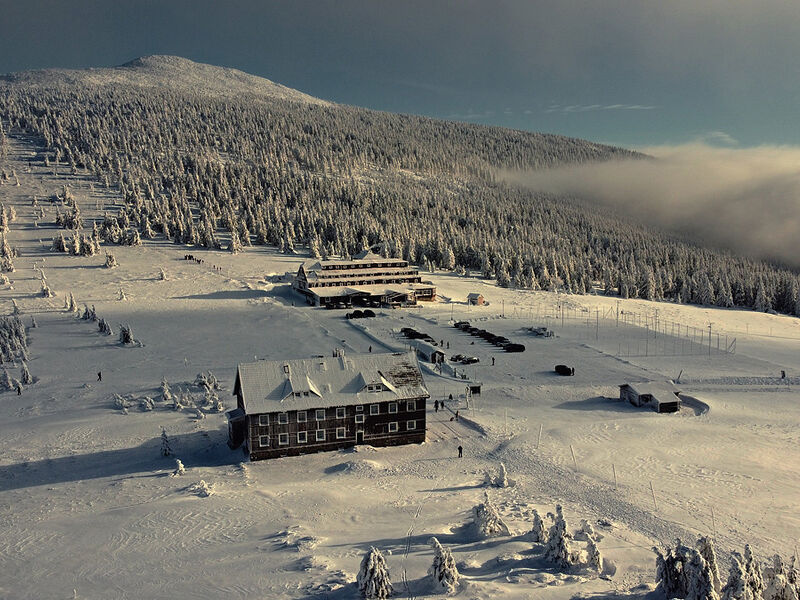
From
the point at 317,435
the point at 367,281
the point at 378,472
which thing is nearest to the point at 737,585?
→ the point at 378,472

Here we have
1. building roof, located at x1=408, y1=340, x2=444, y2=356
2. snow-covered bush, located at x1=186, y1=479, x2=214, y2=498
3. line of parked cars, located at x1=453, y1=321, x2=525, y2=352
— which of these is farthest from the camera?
line of parked cars, located at x1=453, y1=321, x2=525, y2=352

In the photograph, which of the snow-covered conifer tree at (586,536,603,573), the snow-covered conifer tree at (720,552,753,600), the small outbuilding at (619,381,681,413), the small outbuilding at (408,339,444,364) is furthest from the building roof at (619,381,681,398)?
the snow-covered conifer tree at (720,552,753,600)

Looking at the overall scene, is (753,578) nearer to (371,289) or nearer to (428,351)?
(428,351)

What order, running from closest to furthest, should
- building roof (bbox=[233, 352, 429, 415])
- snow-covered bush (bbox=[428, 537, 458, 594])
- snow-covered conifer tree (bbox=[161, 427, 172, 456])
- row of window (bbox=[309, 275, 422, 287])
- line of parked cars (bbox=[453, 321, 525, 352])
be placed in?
snow-covered bush (bbox=[428, 537, 458, 594])
snow-covered conifer tree (bbox=[161, 427, 172, 456])
building roof (bbox=[233, 352, 429, 415])
line of parked cars (bbox=[453, 321, 525, 352])
row of window (bbox=[309, 275, 422, 287])

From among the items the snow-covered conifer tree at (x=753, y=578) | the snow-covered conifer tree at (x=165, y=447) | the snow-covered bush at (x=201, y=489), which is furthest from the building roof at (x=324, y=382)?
the snow-covered conifer tree at (x=753, y=578)

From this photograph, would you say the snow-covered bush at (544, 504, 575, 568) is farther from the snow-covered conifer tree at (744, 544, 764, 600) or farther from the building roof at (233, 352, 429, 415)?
the building roof at (233, 352, 429, 415)

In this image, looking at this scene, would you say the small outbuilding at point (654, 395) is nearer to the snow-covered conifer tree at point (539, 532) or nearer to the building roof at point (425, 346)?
the building roof at point (425, 346)

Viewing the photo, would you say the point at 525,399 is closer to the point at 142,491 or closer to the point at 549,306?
the point at 142,491

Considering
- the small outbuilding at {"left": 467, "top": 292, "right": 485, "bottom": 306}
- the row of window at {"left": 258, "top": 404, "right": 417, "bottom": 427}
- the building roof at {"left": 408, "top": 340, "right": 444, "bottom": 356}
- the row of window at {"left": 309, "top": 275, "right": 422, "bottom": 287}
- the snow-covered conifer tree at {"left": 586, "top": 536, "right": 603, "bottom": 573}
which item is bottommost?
the snow-covered conifer tree at {"left": 586, "top": 536, "right": 603, "bottom": 573}
